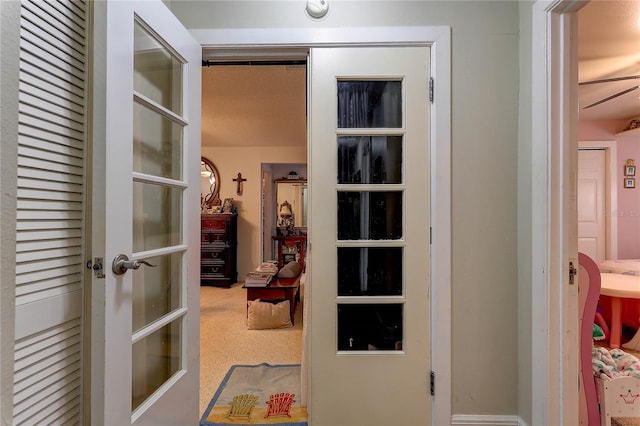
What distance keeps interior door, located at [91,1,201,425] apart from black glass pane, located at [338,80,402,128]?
0.73 m

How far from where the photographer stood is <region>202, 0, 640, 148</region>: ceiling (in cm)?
199

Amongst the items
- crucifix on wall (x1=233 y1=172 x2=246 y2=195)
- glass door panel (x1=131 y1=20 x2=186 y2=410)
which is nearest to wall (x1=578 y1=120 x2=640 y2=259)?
glass door panel (x1=131 y1=20 x2=186 y2=410)

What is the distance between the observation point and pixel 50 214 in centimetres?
93

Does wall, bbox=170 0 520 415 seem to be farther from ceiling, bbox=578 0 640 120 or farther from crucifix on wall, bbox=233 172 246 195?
crucifix on wall, bbox=233 172 246 195

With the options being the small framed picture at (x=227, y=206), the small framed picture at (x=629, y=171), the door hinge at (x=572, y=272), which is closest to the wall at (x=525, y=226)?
the door hinge at (x=572, y=272)

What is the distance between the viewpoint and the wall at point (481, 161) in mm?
1533

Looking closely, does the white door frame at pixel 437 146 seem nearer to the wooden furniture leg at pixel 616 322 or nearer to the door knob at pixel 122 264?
the door knob at pixel 122 264

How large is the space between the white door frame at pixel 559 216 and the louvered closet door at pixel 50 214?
1.82 meters

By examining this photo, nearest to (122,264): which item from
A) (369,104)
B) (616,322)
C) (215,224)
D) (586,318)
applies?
(369,104)

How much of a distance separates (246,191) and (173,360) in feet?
14.3

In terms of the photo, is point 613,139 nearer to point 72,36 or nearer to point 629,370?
point 629,370

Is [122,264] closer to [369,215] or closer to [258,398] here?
[369,215]

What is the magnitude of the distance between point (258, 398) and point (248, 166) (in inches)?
165

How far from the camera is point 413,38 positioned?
1.52 meters
